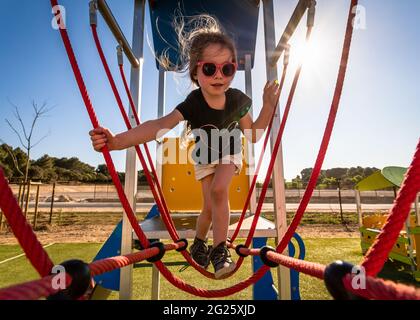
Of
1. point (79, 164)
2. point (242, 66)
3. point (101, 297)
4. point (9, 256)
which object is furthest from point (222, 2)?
point (79, 164)

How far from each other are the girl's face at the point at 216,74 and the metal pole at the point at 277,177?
291mm

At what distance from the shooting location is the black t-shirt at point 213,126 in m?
1.39

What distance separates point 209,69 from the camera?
1.31m

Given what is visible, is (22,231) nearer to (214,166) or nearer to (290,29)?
(214,166)

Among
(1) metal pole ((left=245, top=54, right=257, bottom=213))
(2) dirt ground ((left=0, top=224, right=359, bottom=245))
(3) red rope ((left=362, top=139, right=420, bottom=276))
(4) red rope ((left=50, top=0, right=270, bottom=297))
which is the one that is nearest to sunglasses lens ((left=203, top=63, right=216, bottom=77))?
(4) red rope ((left=50, top=0, right=270, bottom=297))

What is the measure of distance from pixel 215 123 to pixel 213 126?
0.7 inches

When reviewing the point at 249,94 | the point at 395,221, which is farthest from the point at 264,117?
the point at 249,94

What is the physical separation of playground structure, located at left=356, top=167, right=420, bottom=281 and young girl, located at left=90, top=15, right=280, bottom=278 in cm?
226

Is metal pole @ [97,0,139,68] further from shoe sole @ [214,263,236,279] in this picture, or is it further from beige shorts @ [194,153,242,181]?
shoe sole @ [214,263,236,279]

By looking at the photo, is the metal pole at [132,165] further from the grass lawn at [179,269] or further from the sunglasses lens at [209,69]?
the grass lawn at [179,269]

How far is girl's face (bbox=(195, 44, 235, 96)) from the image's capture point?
52.1 inches

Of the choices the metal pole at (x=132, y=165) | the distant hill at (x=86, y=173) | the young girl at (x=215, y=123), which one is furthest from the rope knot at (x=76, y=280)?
the distant hill at (x=86, y=173)
